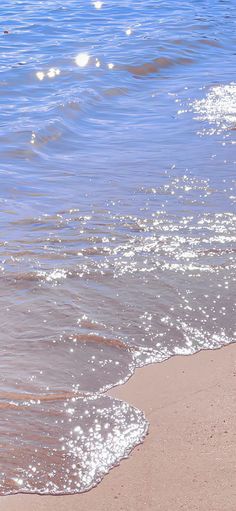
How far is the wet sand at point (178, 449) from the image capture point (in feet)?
8.95

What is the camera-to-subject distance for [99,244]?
483cm

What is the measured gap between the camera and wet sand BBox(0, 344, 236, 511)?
8.95ft

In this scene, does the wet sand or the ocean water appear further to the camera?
the ocean water

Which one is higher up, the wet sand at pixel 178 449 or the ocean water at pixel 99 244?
the ocean water at pixel 99 244

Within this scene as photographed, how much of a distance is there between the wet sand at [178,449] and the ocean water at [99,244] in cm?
7

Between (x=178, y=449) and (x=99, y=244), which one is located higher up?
Answer: (x=99, y=244)

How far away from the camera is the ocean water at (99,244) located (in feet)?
10.3

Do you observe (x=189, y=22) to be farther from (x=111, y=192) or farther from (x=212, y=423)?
(x=212, y=423)

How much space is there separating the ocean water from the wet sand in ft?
0.22

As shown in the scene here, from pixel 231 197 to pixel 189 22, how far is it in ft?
28.7

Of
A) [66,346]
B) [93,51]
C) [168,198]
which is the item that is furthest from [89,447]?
[93,51]

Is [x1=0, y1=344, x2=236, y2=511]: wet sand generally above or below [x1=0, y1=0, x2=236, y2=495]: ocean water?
below

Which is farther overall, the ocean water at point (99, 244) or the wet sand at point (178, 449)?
the ocean water at point (99, 244)

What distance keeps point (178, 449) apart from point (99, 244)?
2.06 metres
